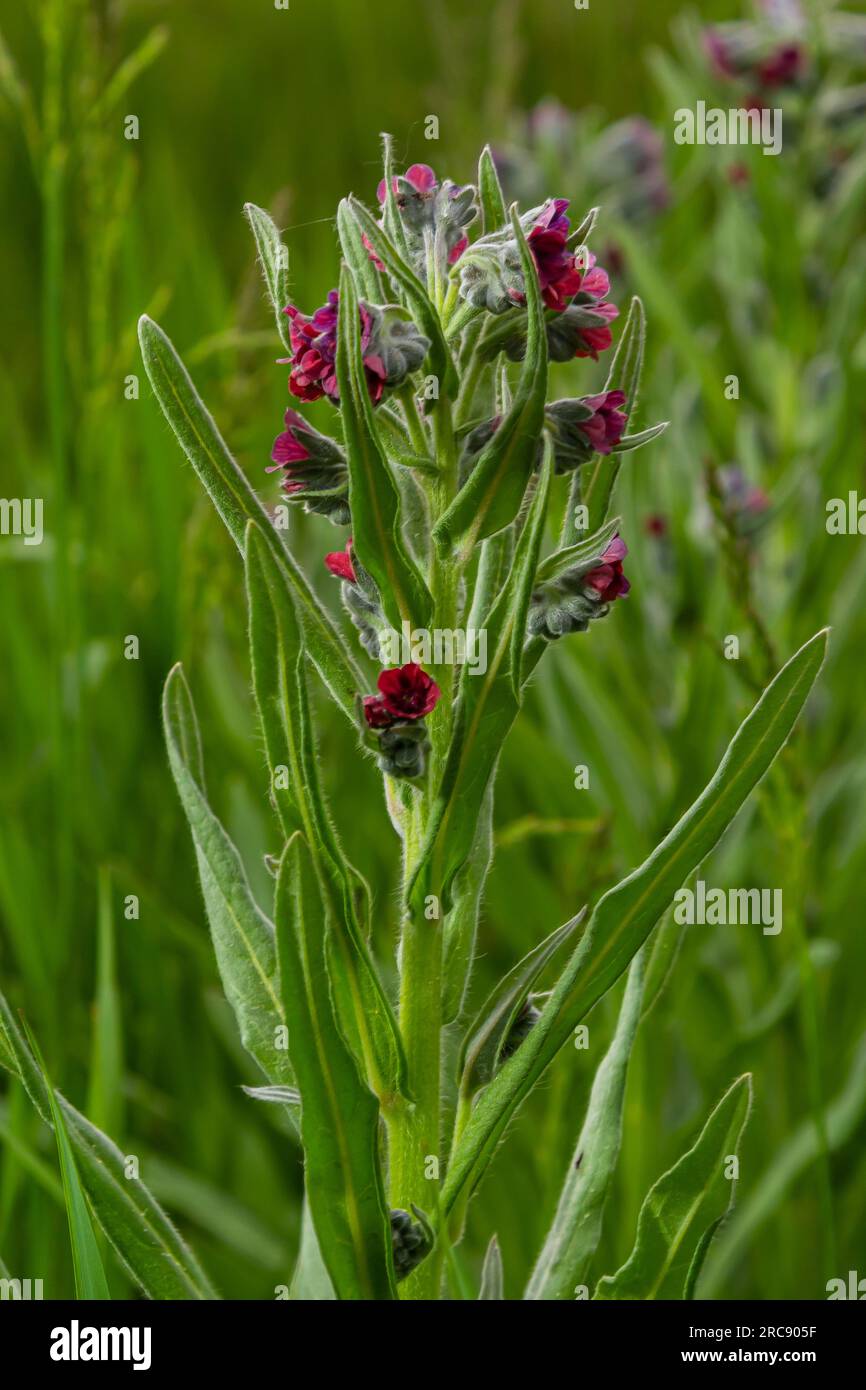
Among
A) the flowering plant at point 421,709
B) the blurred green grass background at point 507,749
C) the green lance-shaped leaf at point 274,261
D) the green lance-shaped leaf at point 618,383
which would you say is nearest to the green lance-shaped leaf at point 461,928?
the flowering plant at point 421,709

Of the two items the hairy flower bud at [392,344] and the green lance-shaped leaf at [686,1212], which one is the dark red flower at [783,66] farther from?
the green lance-shaped leaf at [686,1212]

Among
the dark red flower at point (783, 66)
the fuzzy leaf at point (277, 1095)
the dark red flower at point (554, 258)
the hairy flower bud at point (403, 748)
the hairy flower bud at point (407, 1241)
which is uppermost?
the dark red flower at point (783, 66)

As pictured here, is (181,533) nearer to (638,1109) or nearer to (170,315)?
(170,315)

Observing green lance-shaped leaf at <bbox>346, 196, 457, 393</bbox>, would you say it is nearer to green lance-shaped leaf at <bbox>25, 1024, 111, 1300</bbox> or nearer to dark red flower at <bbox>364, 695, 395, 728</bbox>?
dark red flower at <bbox>364, 695, 395, 728</bbox>

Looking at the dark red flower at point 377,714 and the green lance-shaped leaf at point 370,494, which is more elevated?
the green lance-shaped leaf at point 370,494

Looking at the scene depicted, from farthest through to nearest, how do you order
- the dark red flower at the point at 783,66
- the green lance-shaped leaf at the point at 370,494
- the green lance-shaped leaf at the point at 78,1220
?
the dark red flower at the point at 783,66
the green lance-shaped leaf at the point at 78,1220
the green lance-shaped leaf at the point at 370,494
